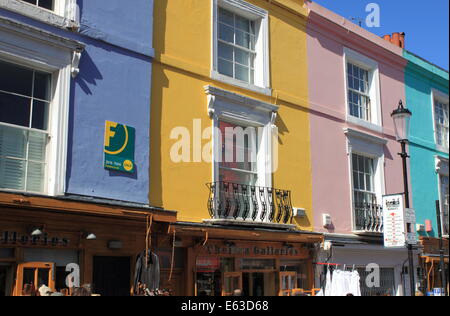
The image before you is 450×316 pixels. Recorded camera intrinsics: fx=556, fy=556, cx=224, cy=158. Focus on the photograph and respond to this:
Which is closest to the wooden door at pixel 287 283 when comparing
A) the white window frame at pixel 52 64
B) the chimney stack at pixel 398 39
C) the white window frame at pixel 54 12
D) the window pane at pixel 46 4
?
the white window frame at pixel 52 64

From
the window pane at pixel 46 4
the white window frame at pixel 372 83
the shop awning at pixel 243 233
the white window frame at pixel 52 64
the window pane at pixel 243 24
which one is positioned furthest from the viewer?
the white window frame at pixel 372 83

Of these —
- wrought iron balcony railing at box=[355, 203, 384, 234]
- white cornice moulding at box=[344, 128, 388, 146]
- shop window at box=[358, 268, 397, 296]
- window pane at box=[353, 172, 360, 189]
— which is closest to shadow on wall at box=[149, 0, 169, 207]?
white cornice moulding at box=[344, 128, 388, 146]

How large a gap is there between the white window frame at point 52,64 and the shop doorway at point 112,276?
1.54 m

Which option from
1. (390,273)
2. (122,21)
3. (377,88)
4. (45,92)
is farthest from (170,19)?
(390,273)

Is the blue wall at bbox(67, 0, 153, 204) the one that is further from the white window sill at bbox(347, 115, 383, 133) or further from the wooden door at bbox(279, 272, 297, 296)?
the white window sill at bbox(347, 115, 383, 133)

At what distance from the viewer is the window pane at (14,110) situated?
9328 millimetres

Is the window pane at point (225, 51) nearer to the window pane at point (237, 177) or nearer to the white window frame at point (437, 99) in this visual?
the window pane at point (237, 177)

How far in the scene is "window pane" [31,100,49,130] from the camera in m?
Result: 9.71

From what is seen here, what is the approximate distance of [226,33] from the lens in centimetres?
1341

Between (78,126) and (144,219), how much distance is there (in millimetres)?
2055

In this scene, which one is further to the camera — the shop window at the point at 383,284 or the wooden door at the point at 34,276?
the shop window at the point at 383,284

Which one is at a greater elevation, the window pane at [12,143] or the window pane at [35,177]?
the window pane at [12,143]

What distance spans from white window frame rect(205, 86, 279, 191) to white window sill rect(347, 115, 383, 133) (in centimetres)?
327
